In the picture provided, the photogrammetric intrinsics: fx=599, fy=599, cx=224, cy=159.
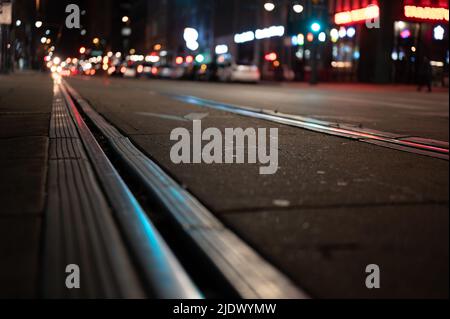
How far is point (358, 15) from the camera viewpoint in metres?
37.8

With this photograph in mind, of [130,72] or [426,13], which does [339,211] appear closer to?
[426,13]

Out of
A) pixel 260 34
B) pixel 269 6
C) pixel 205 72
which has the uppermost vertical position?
pixel 269 6

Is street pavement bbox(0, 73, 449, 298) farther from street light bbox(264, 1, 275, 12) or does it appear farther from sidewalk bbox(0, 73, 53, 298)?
street light bbox(264, 1, 275, 12)

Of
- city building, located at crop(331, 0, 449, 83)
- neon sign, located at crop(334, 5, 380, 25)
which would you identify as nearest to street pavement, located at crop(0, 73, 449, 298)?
neon sign, located at crop(334, 5, 380, 25)

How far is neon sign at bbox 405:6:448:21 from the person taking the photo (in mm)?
35812

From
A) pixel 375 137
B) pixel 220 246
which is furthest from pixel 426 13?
pixel 220 246

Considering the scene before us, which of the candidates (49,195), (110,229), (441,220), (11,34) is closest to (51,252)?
(110,229)

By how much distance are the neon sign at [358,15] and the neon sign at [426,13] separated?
6.10ft

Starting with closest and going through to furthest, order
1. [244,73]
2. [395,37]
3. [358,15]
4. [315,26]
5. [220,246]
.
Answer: [220,246] < [315,26] < [395,37] < [358,15] < [244,73]

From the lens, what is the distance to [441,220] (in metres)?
3.55

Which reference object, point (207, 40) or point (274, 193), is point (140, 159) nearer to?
point (274, 193)

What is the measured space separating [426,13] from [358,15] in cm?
412

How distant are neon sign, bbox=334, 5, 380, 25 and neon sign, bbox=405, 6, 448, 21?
1858 mm
